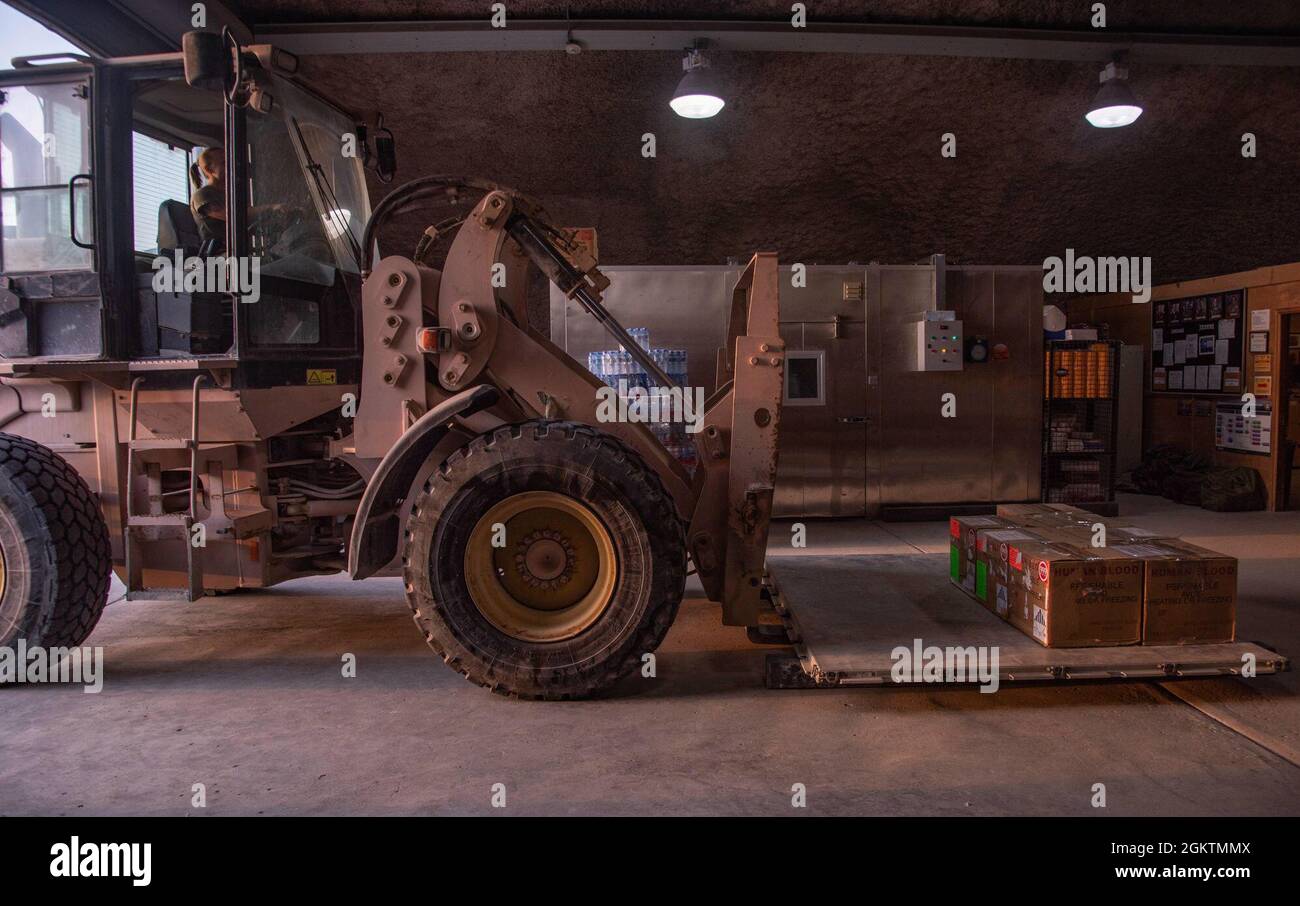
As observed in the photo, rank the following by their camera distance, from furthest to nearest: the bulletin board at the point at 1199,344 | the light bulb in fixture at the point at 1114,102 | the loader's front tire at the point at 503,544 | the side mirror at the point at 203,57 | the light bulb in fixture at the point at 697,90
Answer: the bulletin board at the point at 1199,344
the light bulb in fixture at the point at 1114,102
the light bulb in fixture at the point at 697,90
the loader's front tire at the point at 503,544
the side mirror at the point at 203,57

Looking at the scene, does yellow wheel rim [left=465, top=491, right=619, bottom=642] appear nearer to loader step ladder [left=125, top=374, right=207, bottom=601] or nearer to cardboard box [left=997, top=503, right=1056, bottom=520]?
loader step ladder [left=125, top=374, right=207, bottom=601]

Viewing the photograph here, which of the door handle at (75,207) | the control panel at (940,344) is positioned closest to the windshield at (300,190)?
the door handle at (75,207)

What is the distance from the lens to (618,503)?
4.07 m

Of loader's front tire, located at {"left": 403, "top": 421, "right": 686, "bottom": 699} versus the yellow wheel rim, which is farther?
the yellow wheel rim

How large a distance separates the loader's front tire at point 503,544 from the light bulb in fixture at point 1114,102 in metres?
7.05

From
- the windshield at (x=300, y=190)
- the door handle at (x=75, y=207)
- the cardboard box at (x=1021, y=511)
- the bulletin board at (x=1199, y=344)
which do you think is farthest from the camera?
the bulletin board at (x=1199, y=344)

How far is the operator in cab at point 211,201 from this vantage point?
14.9 feet

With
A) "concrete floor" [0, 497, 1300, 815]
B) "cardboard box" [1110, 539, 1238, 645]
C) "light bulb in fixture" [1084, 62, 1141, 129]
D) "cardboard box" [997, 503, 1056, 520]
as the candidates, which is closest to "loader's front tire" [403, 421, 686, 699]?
"concrete floor" [0, 497, 1300, 815]

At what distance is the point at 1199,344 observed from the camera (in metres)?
10.6

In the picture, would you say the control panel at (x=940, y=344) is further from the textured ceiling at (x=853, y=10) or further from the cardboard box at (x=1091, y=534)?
the cardboard box at (x=1091, y=534)

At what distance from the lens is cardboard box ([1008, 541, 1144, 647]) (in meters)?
4.14

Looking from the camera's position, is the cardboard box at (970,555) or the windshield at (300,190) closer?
the windshield at (300,190)

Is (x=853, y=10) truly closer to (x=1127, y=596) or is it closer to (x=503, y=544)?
(x=1127, y=596)

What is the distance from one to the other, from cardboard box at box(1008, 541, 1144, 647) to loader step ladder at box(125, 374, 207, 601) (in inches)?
158
